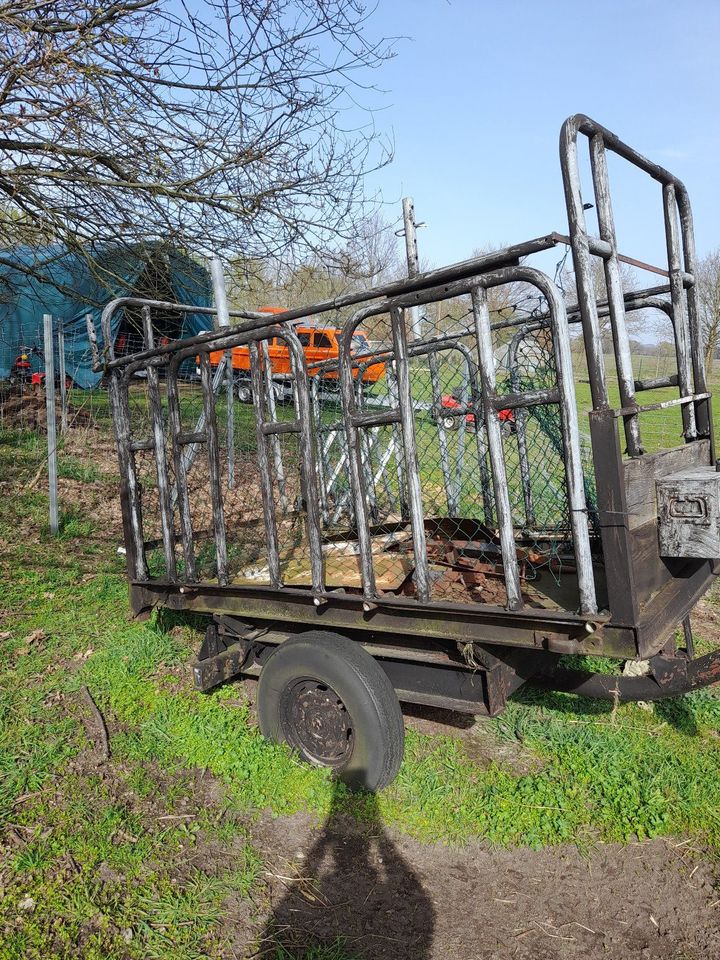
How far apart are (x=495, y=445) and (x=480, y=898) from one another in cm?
192

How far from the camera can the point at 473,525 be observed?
4.76m

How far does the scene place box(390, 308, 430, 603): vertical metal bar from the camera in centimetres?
297

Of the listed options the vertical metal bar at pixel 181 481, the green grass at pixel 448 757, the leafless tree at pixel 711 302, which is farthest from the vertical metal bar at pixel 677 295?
the leafless tree at pixel 711 302

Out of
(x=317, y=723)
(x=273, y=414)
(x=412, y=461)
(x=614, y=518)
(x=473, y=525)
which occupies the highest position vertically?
(x=273, y=414)

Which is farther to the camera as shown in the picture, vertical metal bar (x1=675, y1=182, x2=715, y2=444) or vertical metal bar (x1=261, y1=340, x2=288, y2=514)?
vertical metal bar (x1=261, y1=340, x2=288, y2=514)

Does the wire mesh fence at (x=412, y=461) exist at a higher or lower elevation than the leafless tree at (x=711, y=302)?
lower

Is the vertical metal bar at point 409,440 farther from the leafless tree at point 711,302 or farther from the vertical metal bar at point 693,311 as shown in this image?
the leafless tree at point 711,302

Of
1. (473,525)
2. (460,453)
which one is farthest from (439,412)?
(473,525)

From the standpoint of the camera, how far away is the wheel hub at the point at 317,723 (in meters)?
3.51

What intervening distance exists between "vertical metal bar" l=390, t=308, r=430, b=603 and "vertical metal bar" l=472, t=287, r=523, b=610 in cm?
37

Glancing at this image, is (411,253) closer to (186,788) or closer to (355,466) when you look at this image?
(355,466)

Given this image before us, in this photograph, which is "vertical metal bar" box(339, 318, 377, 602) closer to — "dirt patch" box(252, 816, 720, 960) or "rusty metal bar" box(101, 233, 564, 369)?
"rusty metal bar" box(101, 233, 564, 369)

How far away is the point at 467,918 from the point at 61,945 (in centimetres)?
161

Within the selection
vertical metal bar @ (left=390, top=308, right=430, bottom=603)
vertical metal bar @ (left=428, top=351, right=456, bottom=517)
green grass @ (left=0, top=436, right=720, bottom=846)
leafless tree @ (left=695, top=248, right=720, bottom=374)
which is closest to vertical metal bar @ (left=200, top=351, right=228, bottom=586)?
green grass @ (left=0, top=436, right=720, bottom=846)
